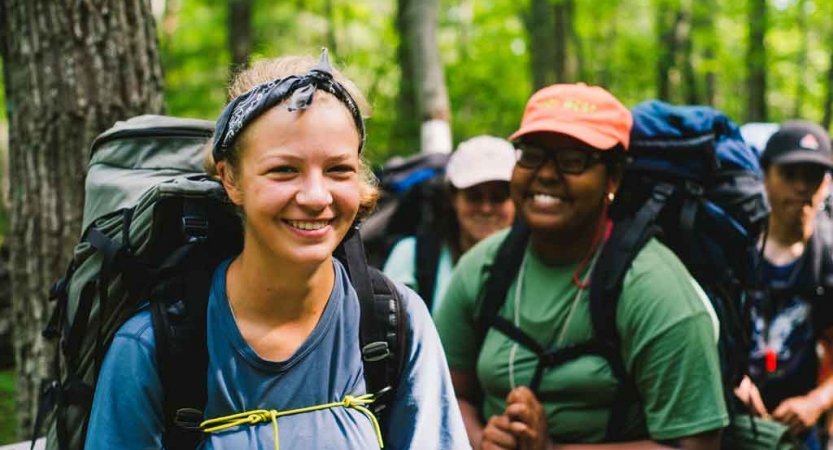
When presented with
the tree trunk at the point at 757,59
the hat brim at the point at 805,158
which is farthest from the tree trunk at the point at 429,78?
the tree trunk at the point at 757,59

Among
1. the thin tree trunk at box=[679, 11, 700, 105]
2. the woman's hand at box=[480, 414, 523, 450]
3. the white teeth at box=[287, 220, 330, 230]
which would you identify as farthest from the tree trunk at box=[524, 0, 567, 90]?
the white teeth at box=[287, 220, 330, 230]

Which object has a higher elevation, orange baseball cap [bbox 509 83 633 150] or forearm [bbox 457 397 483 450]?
orange baseball cap [bbox 509 83 633 150]

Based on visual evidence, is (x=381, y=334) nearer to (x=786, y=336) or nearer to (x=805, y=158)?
(x=786, y=336)

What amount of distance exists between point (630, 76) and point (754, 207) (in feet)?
57.9

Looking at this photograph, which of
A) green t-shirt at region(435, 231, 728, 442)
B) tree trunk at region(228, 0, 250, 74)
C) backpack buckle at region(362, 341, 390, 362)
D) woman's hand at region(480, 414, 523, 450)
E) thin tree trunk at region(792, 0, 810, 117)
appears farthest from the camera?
thin tree trunk at region(792, 0, 810, 117)

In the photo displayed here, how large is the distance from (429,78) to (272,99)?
6504mm

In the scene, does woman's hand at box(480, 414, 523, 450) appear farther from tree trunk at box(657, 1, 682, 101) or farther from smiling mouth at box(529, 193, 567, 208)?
tree trunk at box(657, 1, 682, 101)

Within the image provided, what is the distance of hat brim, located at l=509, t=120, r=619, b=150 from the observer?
129 inches

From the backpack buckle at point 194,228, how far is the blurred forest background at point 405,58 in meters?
0.64

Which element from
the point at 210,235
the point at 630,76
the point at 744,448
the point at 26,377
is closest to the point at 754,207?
the point at 744,448

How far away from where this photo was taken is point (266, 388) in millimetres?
2131

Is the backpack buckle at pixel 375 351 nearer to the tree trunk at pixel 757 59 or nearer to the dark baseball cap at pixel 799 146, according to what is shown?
the dark baseball cap at pixel 799 146

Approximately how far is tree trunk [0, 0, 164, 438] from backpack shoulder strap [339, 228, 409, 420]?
194 centimetres

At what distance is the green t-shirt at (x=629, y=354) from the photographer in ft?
9.80
